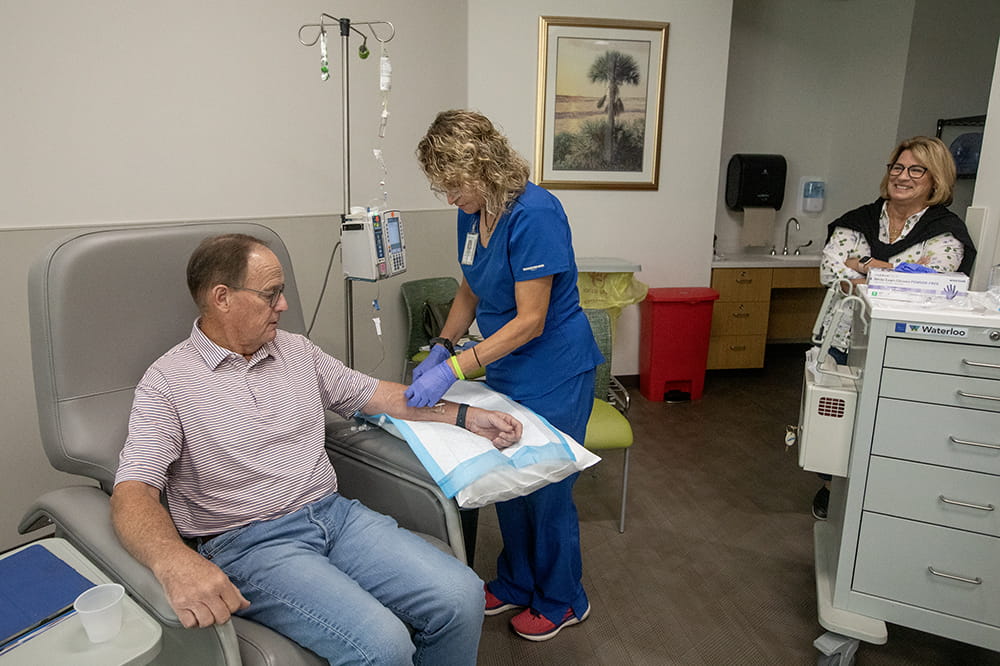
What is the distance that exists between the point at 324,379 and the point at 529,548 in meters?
0.76

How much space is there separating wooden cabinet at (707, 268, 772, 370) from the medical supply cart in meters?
2.34

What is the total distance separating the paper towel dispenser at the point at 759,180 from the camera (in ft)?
13.6

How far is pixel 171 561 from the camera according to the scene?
1.01 m

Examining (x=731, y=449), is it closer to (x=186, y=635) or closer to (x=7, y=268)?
(x=186, y=635)

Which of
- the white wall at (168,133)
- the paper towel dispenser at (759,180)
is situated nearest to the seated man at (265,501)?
the white wall at (168,133)

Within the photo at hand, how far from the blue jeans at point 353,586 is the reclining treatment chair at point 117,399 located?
0.05 m

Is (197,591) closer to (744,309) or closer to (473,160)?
(473,160)

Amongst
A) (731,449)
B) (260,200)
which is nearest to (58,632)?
(260,200)

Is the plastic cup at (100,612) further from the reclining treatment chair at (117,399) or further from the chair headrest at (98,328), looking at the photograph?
the chair headrest at (98,328)

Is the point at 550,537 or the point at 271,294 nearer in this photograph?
the point at 271,294

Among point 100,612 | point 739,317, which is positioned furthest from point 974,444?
point 739,317

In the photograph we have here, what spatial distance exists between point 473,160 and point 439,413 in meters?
0.59

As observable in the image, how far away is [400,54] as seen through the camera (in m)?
2.84

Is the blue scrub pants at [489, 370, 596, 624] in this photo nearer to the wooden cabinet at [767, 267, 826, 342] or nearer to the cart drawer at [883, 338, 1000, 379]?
the cart drawer at [883, 338, 1000, 379]
